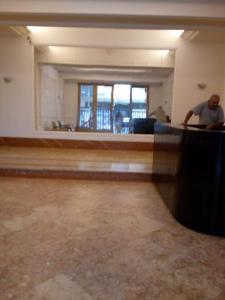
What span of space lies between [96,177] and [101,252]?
2149mm

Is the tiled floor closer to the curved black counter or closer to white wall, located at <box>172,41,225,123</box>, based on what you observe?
the curved black counter

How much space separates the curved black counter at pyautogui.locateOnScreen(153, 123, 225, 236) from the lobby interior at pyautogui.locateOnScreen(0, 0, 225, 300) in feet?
0.44

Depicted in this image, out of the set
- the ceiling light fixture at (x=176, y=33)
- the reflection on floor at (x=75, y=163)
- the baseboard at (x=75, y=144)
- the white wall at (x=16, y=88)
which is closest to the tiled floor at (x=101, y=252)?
the reflection on floor at (x=75, y=163)

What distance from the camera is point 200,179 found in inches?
93.7

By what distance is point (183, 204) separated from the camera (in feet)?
8.41

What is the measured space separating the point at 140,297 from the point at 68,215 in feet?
4.49

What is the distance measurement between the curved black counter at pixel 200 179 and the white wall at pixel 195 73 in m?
3.47

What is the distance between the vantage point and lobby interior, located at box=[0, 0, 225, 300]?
5.68 feet

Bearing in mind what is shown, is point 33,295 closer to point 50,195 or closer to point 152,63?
point 50,195

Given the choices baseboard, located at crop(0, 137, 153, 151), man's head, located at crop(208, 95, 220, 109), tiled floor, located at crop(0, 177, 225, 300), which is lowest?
tiled floor, located at crop(0, 177, 225, 300)

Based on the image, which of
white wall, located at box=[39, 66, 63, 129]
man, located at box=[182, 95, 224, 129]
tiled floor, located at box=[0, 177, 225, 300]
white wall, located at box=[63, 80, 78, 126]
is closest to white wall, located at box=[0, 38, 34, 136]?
white wall, located at box=[39, 66, 63, 129]

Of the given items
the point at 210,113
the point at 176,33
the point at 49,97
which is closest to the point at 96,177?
the point at 210,113

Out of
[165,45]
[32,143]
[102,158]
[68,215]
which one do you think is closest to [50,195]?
[68,215]

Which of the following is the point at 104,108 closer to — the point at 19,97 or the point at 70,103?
the point at 70,103
